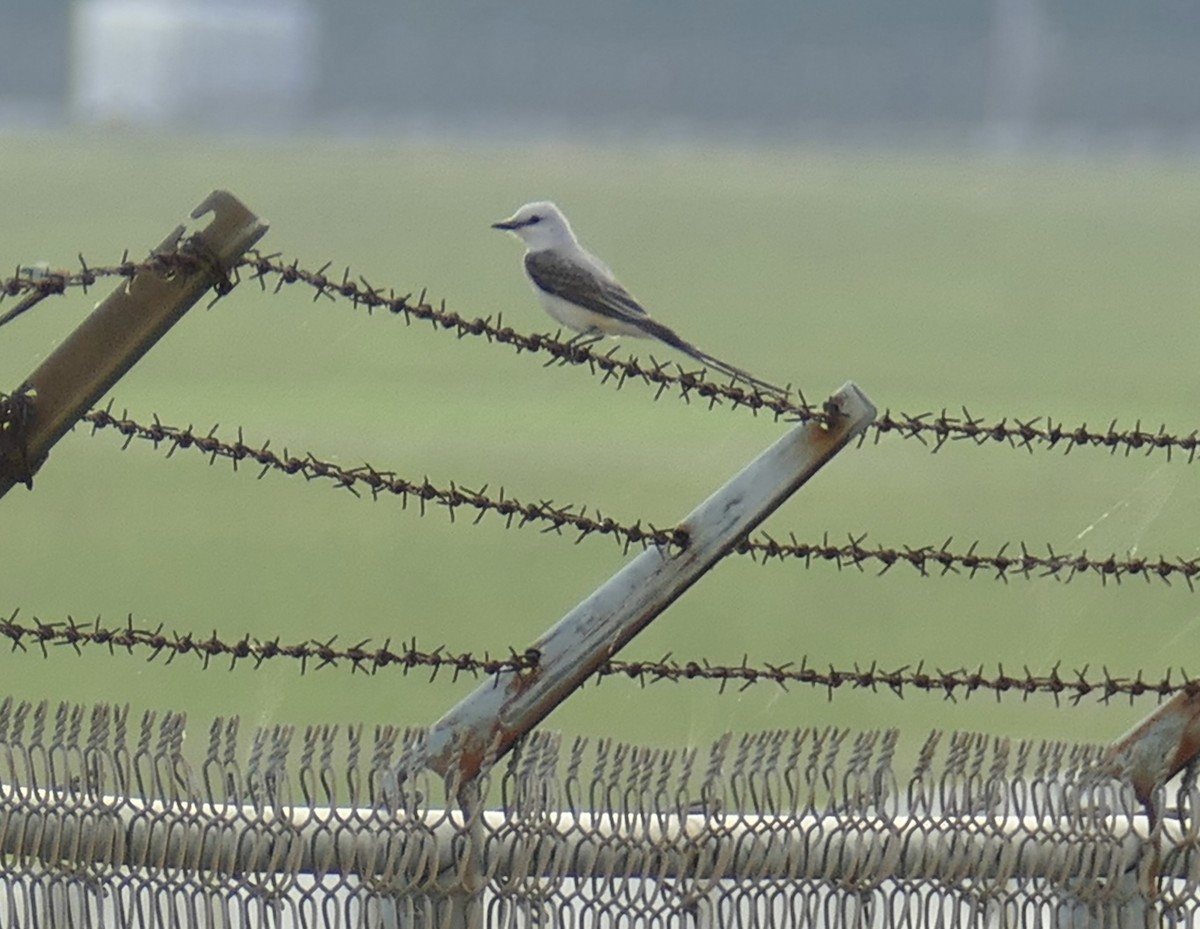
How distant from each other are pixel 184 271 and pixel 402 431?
125ft

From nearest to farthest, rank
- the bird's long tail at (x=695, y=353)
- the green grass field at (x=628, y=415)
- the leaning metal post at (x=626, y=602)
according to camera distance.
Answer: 1. the leaning metal post at (x=626, y=602)
2. the bird's long tail at (x=695, y=353)
3. the green grass field at (x=628, y=415)

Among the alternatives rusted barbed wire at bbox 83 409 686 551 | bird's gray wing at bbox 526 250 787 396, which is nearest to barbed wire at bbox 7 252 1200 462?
rusted barbed wire at bbox 83 409 686 551

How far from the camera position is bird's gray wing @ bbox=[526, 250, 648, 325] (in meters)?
4.71

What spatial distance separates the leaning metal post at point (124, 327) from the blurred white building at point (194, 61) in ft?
257

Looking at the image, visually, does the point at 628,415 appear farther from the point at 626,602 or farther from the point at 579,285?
the point at 626,602

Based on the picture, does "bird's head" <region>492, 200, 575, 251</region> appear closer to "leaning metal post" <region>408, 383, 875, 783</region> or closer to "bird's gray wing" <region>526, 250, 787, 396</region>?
"bird's gray wing" <region>526, 250, 787, 396</region>

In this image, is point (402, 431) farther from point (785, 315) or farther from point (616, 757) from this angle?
point (616, 757)

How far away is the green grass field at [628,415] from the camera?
2086cm

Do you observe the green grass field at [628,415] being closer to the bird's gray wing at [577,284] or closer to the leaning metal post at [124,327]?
the bird's gray wing at [577,284]

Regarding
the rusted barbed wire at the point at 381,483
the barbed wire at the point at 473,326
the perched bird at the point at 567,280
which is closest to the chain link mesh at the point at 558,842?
the rusted barbed wire at the point at 381,483

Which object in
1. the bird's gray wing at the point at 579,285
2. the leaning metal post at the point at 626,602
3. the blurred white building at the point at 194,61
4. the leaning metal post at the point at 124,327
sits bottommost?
the leaning metal post at the point at 626,602

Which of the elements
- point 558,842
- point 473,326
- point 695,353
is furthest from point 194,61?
point 558,842

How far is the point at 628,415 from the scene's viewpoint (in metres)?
45.0

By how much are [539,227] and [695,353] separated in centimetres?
107
